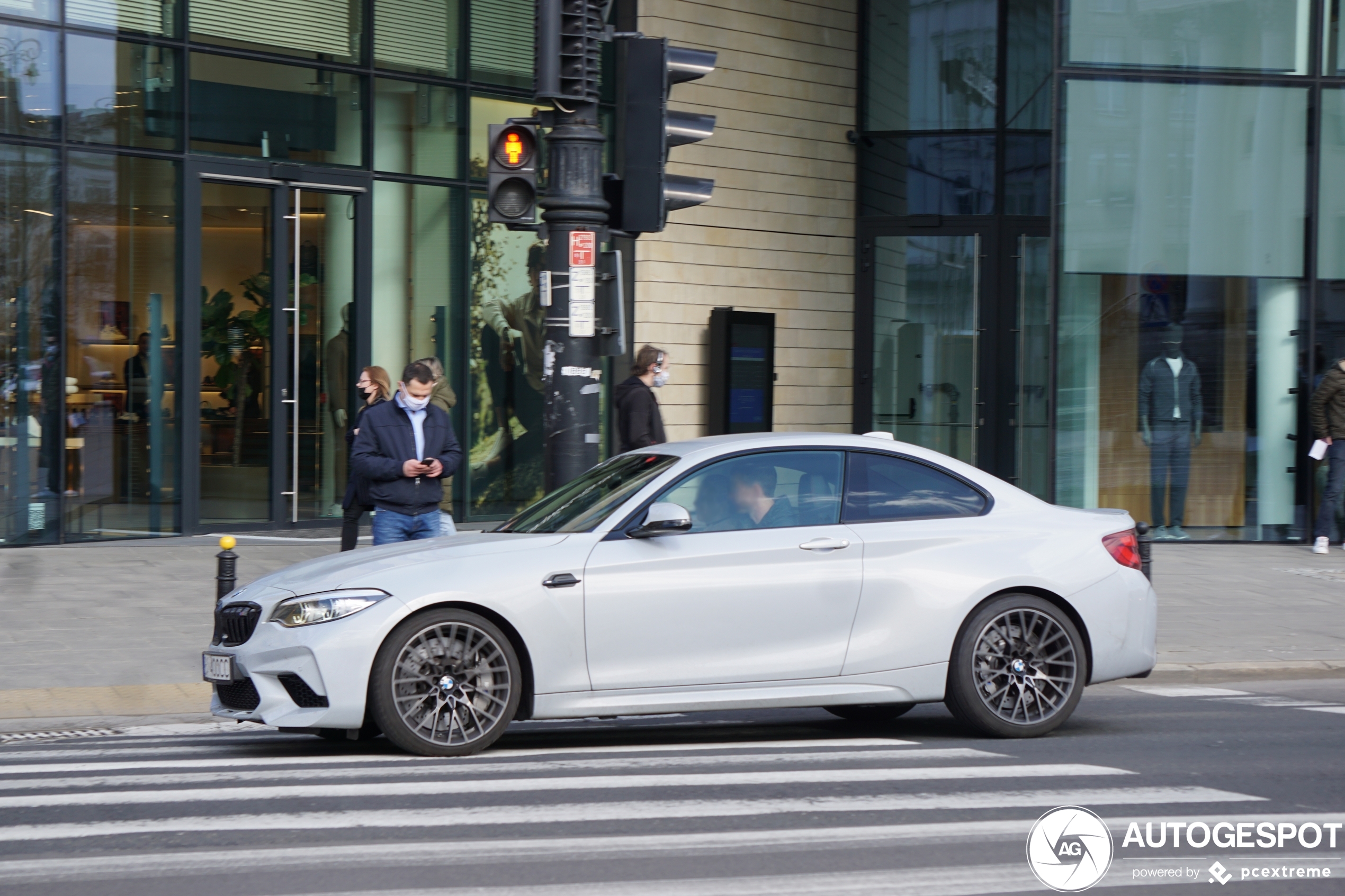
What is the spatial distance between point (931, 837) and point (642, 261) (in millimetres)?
13769

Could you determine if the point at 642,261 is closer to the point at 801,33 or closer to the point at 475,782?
the point at 801,33

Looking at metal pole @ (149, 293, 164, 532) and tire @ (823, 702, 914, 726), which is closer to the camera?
tire @ (823, 702, 914, 726)

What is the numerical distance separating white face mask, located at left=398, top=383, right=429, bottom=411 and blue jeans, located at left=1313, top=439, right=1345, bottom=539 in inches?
432

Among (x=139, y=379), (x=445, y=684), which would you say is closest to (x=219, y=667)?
(x=445, y=684)

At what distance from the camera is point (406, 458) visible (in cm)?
980

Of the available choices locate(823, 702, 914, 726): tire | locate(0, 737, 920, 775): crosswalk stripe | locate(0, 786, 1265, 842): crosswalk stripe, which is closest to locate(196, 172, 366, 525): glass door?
locate(0, 737, 920, 775): crosswalk stripe

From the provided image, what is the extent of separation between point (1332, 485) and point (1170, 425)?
1.89 m

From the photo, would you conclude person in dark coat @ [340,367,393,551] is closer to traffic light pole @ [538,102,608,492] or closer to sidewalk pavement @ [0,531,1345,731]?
sidewalk pavement @ [0,531,1345,731]

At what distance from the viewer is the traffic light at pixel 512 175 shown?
9.30 metres

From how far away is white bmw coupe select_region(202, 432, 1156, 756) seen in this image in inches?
267

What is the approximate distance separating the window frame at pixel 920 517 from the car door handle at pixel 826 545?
0.45ft

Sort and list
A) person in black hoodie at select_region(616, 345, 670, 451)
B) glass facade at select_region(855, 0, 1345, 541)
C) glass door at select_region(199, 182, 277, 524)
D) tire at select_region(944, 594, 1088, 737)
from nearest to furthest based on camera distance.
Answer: tire at select_region(944, 594, 1088, 737) → person in black hoodie at select_region(616, 345, 670, 451) → glass door at select_region(199, 182, 277, 524) → glass facade at select_region(855, 0, 1345, 541)

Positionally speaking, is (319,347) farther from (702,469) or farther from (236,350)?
(702,469)

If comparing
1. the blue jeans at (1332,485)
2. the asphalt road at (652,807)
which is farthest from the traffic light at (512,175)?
the blue jeans at (1332,485)
